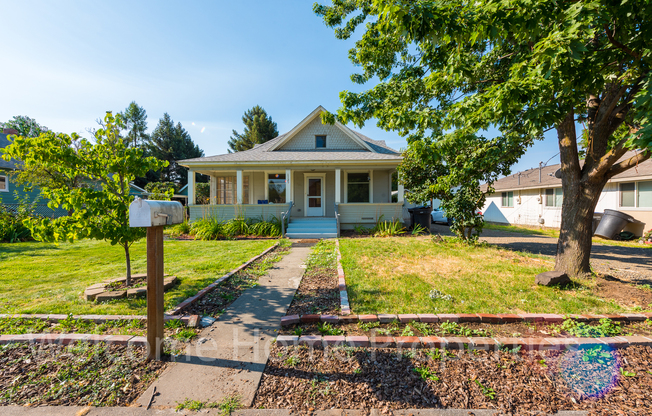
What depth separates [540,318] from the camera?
3252 millimetres

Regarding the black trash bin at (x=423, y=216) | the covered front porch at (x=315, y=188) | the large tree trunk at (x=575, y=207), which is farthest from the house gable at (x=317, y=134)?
the large tree trunk at (x=575, y=207)

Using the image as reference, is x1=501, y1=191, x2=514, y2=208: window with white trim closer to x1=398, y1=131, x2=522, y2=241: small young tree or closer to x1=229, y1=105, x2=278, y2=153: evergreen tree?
x1=398, y1=131, x2=522, y2=241: small young tree

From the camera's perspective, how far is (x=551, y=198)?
16.0 metres

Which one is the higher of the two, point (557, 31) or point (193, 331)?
point (557, 31)

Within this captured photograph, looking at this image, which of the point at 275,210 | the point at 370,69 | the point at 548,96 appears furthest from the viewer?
the point at 275,210

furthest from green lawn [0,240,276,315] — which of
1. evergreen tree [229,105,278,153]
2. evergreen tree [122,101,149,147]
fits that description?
evergreen tree [122,101,149,147]

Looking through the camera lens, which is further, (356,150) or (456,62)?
(356,150)

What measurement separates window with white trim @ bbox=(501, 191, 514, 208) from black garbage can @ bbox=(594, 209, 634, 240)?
846cm

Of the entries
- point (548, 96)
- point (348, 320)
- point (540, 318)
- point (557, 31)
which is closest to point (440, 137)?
point (548, 96)

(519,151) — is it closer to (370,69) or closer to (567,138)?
(567,138)

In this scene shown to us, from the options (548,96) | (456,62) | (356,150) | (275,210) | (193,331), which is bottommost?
(193,331)

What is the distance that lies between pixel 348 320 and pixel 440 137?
12.3 feet

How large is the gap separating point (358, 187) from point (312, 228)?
13.1ft

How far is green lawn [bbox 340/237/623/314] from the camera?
11.9 feet
